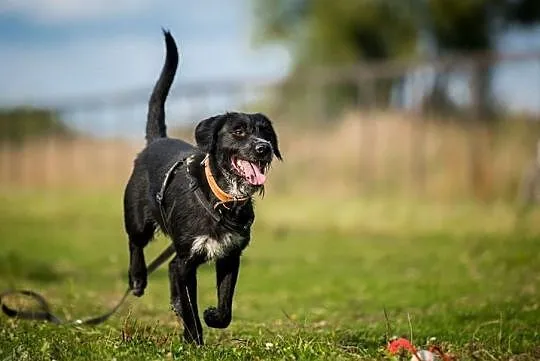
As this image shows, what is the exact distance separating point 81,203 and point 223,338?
23.6 metres

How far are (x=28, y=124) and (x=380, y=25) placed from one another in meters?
14.4

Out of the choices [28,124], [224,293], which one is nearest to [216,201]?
[224,293]

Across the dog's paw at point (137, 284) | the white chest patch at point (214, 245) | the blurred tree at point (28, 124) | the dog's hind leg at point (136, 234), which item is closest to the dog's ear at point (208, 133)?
the white chest patch at point (214, 245)

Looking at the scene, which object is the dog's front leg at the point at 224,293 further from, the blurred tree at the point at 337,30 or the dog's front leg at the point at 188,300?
the blurred tree at the point at 337,30

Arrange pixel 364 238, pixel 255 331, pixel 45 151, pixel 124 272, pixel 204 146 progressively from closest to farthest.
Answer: pixel 204 146 → pixel 255 331 → pixel 124 272 → pixel 364 238 → pixel 45 151

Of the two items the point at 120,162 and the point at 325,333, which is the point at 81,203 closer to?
the point at 120,162

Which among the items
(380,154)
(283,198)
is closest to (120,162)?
(283,198)

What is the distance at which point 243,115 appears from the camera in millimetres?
8062

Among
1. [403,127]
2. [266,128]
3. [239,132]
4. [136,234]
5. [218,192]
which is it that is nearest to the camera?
[218,192]

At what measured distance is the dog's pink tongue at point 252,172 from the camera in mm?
7816

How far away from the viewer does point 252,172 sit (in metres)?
7.86

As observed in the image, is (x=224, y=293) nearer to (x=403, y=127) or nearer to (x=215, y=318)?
(x=215, y=318)

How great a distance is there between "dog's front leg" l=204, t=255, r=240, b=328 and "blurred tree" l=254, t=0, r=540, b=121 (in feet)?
84.9

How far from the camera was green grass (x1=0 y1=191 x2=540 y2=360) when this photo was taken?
7.41 metres
